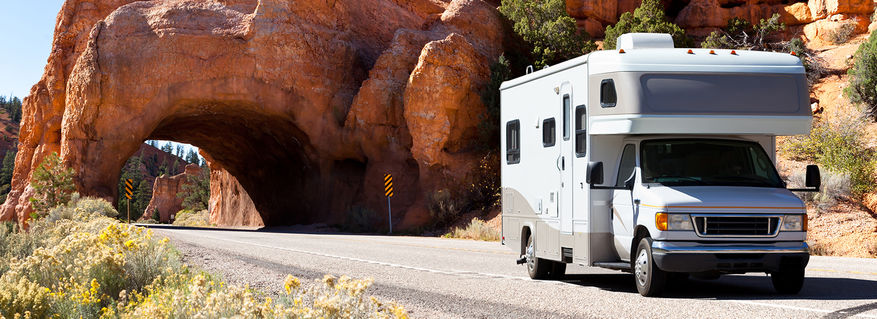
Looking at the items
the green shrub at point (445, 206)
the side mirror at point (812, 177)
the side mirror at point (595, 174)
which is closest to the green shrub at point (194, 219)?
the green shrub at point (445, 206)

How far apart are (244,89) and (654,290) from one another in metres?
31.4

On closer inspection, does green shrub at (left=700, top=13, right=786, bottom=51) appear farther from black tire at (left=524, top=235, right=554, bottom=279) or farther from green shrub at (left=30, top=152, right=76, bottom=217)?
black tire at (left=524, top=235, right=554, bottom=279)

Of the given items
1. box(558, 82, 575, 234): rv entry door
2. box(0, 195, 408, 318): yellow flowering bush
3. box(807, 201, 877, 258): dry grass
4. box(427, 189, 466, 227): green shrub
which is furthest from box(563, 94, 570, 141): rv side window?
box(427, 189, 466, 227): green shrub

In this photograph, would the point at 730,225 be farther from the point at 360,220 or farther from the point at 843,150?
the point at 360,220

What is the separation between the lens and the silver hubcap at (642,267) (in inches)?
412

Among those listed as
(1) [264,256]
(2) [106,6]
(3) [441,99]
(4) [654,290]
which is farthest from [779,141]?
(2) [106,6]

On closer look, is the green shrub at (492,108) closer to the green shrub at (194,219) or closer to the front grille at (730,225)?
the front grille at (730,225)

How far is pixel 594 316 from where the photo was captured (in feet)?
29.3

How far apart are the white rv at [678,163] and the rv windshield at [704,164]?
0.01 metres

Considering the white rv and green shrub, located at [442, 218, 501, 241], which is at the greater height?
the white rv

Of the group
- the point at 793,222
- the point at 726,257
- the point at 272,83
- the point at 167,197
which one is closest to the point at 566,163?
the point at 726,257

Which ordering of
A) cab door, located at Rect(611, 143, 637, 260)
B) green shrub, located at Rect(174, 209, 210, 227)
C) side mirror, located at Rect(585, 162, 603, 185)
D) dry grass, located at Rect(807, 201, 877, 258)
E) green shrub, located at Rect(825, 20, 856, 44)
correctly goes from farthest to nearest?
green shrub, located at Rect(174, 209, 210, 227)
green shrub, located at Rect(825, 20, 856, 44)
dry grass, located at Rect(807, 201, 877, 258)
cab door, located at Rect(611, 143, 637, 260)
side mirror, located at Rect(585, 162, 603, 185)

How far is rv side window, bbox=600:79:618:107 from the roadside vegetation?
12.7 feet

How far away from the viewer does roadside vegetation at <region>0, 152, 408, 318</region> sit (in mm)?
5738
